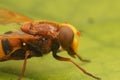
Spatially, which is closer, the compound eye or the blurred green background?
the compound eye

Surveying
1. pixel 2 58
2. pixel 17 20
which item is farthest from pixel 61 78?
pixel 17 20

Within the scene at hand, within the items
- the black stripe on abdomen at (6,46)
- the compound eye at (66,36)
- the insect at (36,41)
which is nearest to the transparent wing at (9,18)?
the insect at (36,41)

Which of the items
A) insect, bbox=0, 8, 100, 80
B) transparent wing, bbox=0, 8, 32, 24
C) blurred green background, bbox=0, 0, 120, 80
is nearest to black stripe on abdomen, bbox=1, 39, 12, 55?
insect, bbox=0, 8, 100, 80

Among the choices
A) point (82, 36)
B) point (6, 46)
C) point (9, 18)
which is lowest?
point (82, 36)

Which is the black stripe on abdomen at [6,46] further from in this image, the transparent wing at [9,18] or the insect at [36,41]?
the transparent wing at [9,18]

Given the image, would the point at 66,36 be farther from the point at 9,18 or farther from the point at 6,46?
the point at 9,18

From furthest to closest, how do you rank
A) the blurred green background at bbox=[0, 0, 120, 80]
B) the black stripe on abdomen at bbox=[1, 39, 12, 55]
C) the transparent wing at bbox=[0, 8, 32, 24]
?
the transparent wing at bbox=[0, 8, 32, 24], the blurred green background at bbox=[0, 0, 120, 80], the black stripe on abdomen at bbox=[1, 39, 12, 55]

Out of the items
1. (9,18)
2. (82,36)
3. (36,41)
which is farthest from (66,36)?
(82,36)

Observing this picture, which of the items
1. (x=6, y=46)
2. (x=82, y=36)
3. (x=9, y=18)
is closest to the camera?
(x=6, y=46)

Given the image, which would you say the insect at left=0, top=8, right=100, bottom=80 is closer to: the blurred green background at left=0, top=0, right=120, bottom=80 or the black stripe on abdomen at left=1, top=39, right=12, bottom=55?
the black stripe on abdomen at left=1, top=39, right=12, bottom=55
